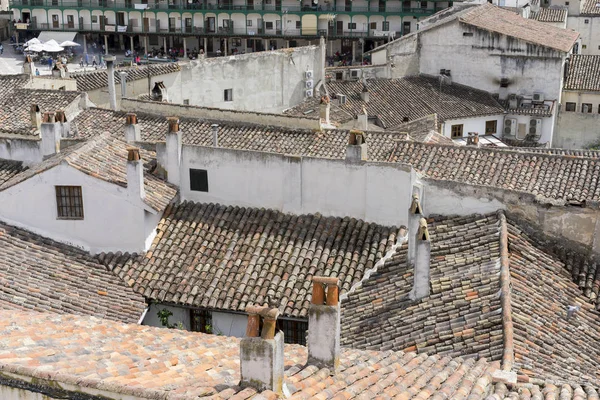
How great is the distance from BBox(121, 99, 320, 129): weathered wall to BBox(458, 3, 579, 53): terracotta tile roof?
21882mm

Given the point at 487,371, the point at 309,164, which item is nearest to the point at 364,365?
the point at 487,371

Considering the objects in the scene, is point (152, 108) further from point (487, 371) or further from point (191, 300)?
point (487, 371)

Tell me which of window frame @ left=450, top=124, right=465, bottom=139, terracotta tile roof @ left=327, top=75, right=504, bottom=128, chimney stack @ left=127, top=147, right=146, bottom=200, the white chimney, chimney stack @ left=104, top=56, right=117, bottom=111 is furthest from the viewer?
window frame @ left=450, top=124, right=465, bottom=139

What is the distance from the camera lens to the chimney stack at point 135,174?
69.1ft

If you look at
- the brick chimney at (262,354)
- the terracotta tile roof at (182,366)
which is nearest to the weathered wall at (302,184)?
the terracotta tile roof at (182,366)

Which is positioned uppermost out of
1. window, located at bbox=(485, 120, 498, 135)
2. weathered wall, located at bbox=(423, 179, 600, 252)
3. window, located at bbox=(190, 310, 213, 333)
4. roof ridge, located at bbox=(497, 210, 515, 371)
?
weathered wall, located at bbox=(423, 179, 600, 252)

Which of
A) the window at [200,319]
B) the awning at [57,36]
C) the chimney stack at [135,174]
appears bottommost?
the window at [200,319]

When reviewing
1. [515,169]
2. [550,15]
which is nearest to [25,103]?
[515,169]

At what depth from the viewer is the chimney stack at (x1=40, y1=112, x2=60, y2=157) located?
23859 mm

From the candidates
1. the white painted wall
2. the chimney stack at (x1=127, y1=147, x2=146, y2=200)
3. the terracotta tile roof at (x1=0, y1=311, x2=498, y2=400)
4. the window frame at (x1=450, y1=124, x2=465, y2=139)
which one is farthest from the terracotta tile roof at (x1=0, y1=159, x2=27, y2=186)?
the window frame at (x1=450, y1=124, x2=465, y2=139)

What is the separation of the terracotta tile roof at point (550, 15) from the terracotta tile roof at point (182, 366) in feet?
179

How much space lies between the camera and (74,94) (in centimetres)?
3406

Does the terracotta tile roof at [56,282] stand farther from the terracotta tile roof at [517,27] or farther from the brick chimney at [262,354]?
the terracotta tile roof at [517,27]

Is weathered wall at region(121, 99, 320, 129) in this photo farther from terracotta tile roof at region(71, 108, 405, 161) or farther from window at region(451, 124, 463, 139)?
window at region(451, 124, 463, 139)
